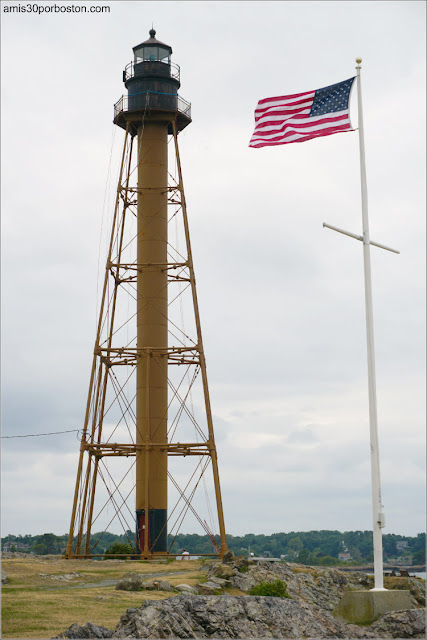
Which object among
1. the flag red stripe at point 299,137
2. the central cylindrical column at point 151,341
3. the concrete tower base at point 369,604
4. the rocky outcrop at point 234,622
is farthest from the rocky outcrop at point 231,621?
the central cylindrical column at point 151,341

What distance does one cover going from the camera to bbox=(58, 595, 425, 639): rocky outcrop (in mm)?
22672

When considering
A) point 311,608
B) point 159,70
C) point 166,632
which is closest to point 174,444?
point 311,608

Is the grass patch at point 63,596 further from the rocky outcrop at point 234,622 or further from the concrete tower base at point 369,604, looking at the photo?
the concrete tower base at point 369,604

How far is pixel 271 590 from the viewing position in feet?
111

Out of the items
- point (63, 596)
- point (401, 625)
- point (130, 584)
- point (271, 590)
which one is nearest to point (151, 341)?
point (271, 590)

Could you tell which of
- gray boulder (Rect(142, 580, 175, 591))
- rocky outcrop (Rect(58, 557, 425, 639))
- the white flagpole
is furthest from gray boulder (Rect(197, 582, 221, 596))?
the white flagpole

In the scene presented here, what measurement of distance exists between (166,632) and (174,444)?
25060 mm

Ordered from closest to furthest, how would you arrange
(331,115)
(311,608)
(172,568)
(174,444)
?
(331,115), (311,608), (172,568), (174,444)

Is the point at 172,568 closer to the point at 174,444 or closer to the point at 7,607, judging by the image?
the point at 174,444

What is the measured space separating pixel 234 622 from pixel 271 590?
29.4ft

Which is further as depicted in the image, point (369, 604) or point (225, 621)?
point (369, 604)

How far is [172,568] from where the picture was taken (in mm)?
41219

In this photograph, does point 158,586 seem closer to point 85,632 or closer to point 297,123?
point 85,632

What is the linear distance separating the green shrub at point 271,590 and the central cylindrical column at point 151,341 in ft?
47.3
